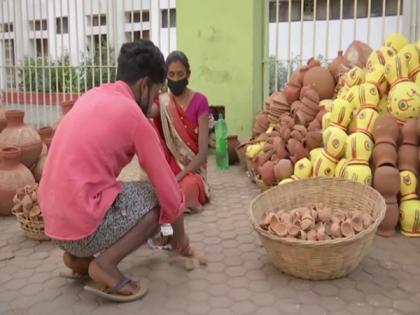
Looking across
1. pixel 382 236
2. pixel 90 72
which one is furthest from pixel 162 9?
pixel 382 236

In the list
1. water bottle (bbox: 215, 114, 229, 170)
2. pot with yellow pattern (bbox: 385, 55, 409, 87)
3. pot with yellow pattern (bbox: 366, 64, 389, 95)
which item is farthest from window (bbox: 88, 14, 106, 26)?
pot with yellow pattern (bbox: 385, 55, 409, 87)

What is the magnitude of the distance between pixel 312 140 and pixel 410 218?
107 cm

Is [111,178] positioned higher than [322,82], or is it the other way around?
[322,82]

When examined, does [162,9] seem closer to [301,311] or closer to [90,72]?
[90,72]

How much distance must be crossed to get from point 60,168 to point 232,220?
1749mm

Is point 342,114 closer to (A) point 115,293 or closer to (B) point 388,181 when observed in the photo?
(B) point 388,181

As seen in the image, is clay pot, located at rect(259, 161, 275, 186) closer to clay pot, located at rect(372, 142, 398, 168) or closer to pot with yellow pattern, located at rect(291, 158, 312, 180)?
pot with yellow pattern, located at rect(291, 158, 312, 180)

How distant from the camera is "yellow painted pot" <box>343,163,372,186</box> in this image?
354 cm

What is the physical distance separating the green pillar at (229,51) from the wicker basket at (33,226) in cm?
335

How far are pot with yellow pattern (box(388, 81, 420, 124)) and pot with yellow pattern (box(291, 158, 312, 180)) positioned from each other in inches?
29.9

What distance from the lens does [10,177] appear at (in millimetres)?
4047

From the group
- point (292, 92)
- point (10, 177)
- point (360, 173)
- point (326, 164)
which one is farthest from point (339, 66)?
point (10, 177)

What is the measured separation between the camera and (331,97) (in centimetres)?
483

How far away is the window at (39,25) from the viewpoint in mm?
8211
